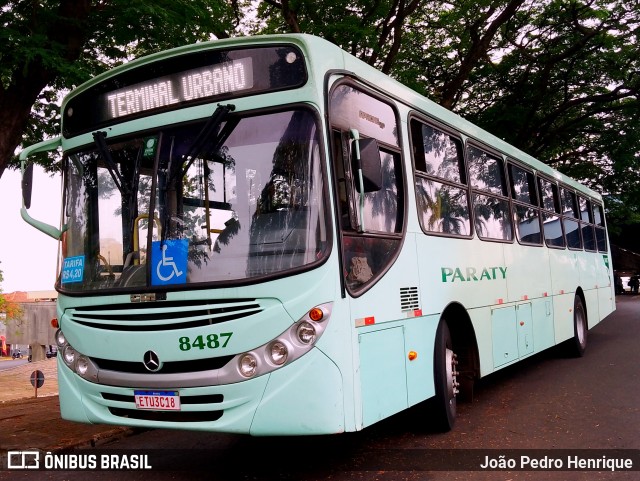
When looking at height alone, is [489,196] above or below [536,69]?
below

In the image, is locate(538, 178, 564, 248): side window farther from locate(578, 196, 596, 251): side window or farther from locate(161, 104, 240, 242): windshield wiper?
locate(161, 104, 240, 242): windshield wiper

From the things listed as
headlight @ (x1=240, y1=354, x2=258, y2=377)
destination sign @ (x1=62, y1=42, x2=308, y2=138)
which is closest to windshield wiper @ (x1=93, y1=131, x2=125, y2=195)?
destination sign @ (x1=62, y1=42, x2=308, y2=138)

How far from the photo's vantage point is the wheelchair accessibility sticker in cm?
457

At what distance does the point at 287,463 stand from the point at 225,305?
1879 mm

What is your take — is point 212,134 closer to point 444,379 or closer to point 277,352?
point 277,352

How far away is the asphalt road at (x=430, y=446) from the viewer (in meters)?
5.17

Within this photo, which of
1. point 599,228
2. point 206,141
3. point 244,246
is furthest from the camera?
point 599,228

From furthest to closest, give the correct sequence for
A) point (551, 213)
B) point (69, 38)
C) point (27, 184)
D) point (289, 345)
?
point (551, 213) < point (69, 38) < point (27, 184) < point (289, 345)

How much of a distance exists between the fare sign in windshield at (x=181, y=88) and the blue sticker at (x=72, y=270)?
1177 mm

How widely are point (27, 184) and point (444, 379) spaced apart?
4.04 m

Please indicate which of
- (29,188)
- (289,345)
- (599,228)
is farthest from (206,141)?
(599,228)

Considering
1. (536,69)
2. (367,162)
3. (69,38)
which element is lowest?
(367,162)

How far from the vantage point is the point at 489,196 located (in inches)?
305

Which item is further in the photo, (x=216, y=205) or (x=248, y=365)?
(x=216, y=205)
